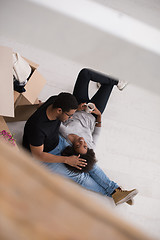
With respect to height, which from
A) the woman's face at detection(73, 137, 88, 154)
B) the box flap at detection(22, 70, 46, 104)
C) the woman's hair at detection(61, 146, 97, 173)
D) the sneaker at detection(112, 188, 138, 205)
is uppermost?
the box flap at detection(22, 70, 46, 104)

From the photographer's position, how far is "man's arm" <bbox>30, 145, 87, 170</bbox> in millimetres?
1495

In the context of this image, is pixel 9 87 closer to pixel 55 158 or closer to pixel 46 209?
pixel 55 158

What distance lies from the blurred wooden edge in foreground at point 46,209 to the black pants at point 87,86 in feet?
5.92

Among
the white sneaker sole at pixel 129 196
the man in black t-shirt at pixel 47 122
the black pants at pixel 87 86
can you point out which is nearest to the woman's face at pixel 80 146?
the man in black t-shirt at pixel 47 122

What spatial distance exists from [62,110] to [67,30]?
1288 millimetres

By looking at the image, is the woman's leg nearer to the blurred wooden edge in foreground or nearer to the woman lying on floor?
the woman lying on floor

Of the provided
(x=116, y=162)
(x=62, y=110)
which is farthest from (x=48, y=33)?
(x=116, y=162)

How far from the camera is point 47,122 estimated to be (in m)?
1.49

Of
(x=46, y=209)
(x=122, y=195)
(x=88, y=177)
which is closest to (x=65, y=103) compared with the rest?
(x=88, y=177)

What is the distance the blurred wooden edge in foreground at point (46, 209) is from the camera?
0.27 feet

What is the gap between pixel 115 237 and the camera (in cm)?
8

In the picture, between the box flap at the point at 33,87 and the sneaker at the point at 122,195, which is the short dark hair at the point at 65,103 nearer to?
the box flap at the point at 33,87

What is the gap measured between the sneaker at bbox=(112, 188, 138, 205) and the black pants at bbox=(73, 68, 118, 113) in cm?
63

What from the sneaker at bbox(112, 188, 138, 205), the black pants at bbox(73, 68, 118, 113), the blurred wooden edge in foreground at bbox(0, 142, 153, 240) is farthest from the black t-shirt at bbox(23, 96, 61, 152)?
the blurred wooden edge in foreground at bbox(0, 142, 153, 240)
